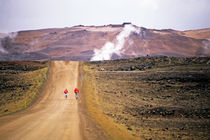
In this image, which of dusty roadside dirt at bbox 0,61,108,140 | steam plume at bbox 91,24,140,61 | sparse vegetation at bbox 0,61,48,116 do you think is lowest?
dusty roadside dirt at bbox 0,61,108,140

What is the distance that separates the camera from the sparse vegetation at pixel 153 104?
422 inches

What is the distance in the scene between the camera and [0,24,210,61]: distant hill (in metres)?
73.7

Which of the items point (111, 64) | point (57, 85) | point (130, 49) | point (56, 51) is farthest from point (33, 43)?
point (57, 85)

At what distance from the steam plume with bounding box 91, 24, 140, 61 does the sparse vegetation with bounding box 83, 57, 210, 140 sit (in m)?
39.7

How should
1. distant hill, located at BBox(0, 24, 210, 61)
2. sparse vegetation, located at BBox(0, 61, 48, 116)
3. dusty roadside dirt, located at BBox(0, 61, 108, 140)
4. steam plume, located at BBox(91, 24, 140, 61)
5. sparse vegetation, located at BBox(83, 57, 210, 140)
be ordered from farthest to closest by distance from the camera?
distant hill, located at BBox(0, 24, 210, 61) < steam plume, located at BBox(91, 24, 140, 61) < sparse vegetation, located at BBox(0, 61, 48, 116) < sparse vegetation, located at BBox(83, 57, 210, 140) < dusty roadside dirt, located at BBox(0, 61, 108, 140)

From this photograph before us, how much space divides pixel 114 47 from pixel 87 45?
51.3ft

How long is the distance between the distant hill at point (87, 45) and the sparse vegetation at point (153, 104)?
45069 mm


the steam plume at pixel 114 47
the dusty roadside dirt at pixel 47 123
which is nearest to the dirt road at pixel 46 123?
the dusty roadside dirt at pixel 47 123

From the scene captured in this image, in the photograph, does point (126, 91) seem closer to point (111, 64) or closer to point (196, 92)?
point (196, 92)

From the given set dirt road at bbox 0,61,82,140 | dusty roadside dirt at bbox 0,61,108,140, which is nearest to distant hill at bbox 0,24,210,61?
dirt road at bbox 0,61,82,140

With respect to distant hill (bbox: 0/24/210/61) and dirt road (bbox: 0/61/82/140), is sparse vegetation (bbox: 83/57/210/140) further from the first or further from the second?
distant hill (bbox: 0/24/210/61)

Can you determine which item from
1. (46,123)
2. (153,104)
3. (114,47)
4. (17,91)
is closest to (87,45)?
(114,47)

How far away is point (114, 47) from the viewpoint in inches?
3123

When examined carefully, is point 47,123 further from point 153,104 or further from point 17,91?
point 17,91
